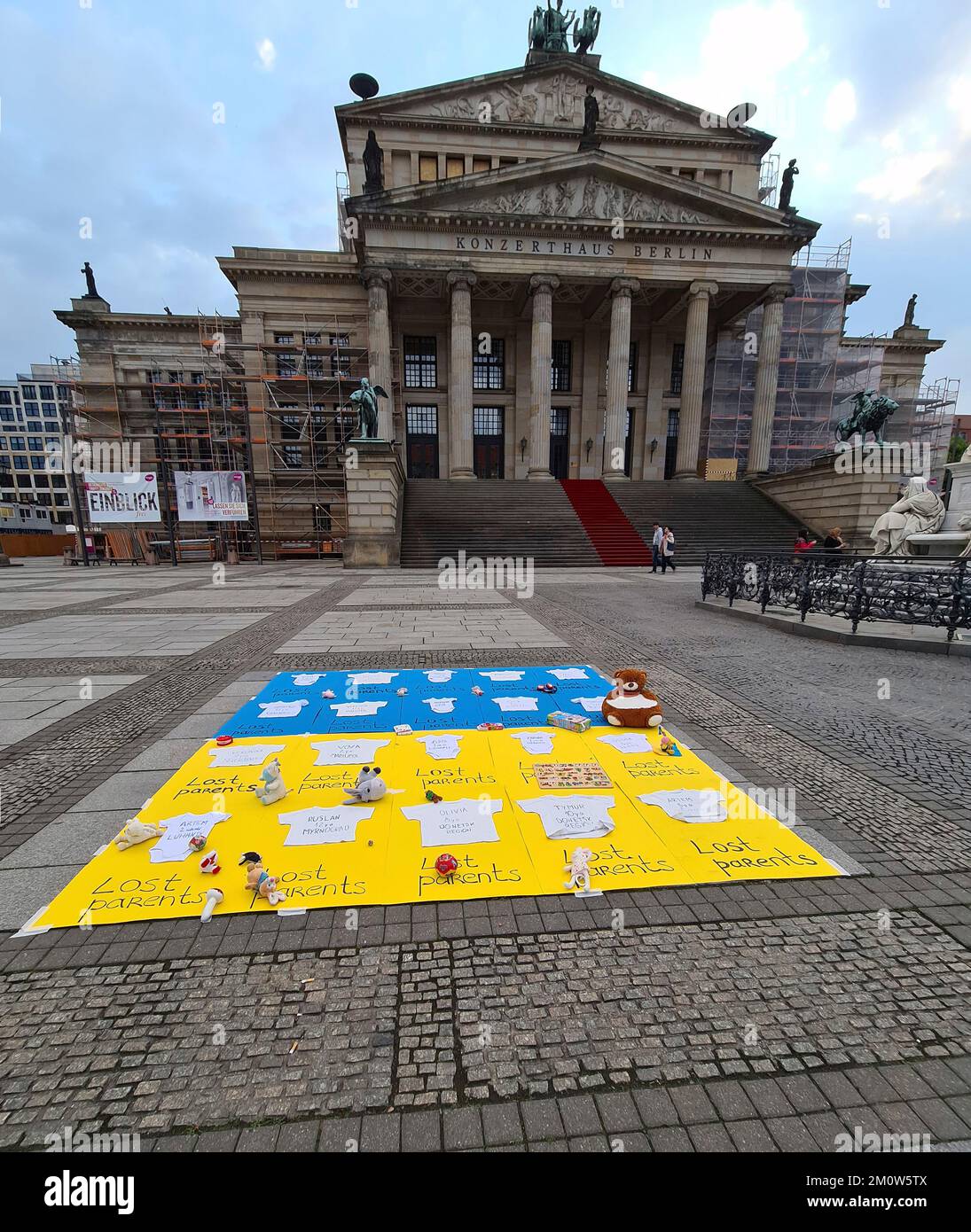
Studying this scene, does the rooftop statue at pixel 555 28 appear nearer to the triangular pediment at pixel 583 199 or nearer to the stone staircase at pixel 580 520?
the triangular pediment at pixel 583 199

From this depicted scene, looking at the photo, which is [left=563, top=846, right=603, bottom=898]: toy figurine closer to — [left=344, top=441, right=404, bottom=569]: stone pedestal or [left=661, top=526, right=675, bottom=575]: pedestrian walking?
[left=661, top=526, right=675, bottom=575]: pedestrian walking

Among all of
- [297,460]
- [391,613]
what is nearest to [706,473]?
[297,460]

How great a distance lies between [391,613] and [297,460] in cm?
2329

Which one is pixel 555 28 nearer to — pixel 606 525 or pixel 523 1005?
pixel 606 525

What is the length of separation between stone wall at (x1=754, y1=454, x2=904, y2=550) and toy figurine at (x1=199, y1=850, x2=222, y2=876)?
24.1 meters

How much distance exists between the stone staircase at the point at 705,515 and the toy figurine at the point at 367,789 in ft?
64.9

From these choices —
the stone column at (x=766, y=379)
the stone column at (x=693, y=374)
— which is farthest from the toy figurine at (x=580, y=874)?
the stone column at (x=766, y=379)

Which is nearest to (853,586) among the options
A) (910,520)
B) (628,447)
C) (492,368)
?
(910,520)

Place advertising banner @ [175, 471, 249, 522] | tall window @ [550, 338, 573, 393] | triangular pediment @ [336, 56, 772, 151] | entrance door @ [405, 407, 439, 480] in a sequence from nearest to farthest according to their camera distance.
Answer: advertising banner @ [175, 471, 249, 522] → triangular pediment @ [336, 56, 772, 151] → entrance door @ [405, 407, 439, 480] → tall window @ [550, 338, 573, 393]

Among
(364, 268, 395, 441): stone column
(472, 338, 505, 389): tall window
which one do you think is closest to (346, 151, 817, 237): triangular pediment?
(364, 268, 395, 441): stone column

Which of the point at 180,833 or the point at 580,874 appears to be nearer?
the point at 580,874

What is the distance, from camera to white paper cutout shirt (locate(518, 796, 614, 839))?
10.5 ft

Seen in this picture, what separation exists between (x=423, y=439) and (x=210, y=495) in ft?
44.5

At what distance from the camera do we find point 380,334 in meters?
25.9
